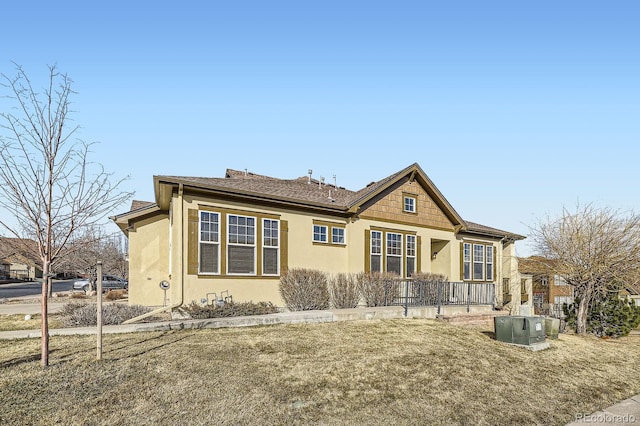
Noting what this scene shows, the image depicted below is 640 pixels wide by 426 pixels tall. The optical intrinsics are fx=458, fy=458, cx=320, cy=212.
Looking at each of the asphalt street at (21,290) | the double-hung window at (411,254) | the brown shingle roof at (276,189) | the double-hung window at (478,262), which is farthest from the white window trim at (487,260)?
the asphalt street at (21,290)

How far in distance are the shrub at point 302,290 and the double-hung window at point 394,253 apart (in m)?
4.44

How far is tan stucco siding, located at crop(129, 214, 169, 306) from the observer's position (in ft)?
55.8

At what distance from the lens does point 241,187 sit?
48.9 ft

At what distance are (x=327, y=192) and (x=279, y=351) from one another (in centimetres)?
1174

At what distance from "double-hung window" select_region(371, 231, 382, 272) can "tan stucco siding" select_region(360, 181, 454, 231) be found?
2.26ft

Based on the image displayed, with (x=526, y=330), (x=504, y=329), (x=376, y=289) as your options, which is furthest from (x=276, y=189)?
(x=526, y=330)

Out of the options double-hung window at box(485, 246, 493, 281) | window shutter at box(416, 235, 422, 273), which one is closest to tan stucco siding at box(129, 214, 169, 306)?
window shutter at box(416, 235, 422, 273)

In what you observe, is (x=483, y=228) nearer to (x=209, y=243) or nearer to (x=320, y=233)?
(x=320, y=233)

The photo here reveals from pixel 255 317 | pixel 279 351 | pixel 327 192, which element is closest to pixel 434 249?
pixel 327 192

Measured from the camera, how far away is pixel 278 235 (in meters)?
15.3

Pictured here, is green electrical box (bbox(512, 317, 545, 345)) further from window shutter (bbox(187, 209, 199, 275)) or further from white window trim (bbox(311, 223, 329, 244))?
window shutter (bbox(187, 209, 199, 275))

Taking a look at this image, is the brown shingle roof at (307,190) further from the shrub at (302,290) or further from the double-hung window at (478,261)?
the shrub at (302,290)

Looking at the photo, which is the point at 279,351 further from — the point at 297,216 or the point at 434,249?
the point at 434,249

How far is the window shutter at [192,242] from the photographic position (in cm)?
1334
